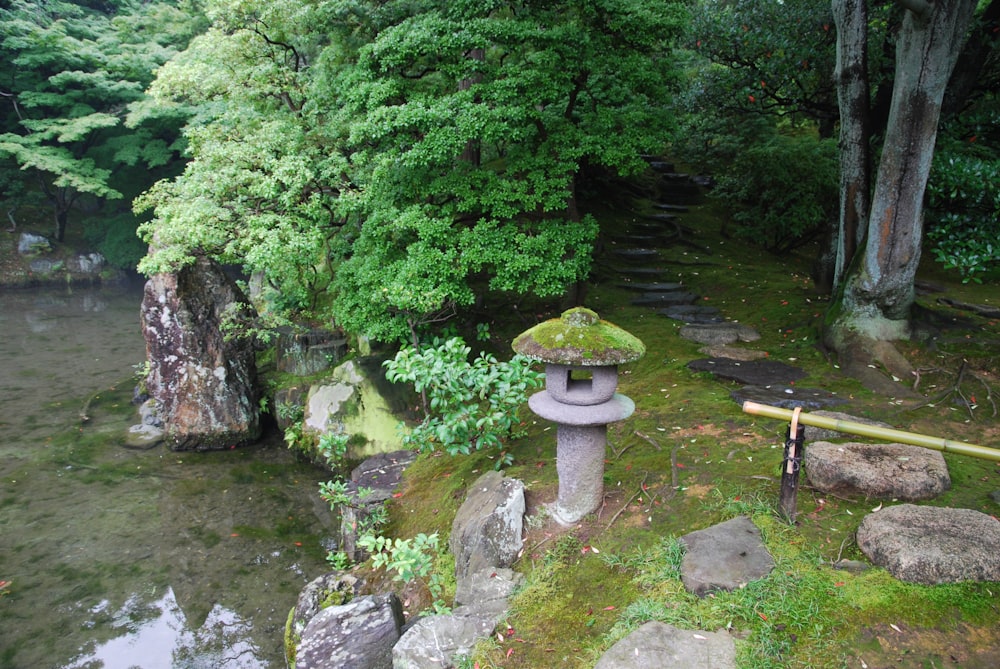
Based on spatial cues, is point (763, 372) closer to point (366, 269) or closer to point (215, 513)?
point (366, 269)

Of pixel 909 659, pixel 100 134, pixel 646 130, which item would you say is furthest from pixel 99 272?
pixel 909 659

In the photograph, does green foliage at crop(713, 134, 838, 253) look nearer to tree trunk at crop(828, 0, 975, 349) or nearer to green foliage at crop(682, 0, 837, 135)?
green foliage at crop(682, 0, 837, 135)

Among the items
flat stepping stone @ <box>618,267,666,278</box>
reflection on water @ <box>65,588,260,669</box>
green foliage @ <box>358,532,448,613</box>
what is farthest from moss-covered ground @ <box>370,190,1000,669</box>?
flat stepping stone @ <box>618,267,666,278</box>

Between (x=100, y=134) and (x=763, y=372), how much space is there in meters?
25.3

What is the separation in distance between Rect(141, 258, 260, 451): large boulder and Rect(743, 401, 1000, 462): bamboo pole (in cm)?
923

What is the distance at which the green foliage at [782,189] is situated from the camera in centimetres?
1218

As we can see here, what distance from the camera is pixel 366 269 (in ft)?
27.1

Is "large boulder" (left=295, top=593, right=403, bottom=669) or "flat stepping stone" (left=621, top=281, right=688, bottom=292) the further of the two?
"flat stepping stone" (left=621, top=281, right=688, bottom=292)

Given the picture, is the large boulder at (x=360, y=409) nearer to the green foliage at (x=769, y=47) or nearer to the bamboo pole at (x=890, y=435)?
the bamboo pole at (x=890, y=435)

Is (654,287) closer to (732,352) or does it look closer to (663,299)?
(663,299)

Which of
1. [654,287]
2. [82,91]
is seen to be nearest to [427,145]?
[654,287]

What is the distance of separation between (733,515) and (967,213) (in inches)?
200

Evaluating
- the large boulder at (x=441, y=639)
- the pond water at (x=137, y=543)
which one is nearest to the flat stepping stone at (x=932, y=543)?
the large boulder at (x=441, y=639)

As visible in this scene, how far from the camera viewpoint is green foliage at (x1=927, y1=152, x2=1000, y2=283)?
6543 millimetres
